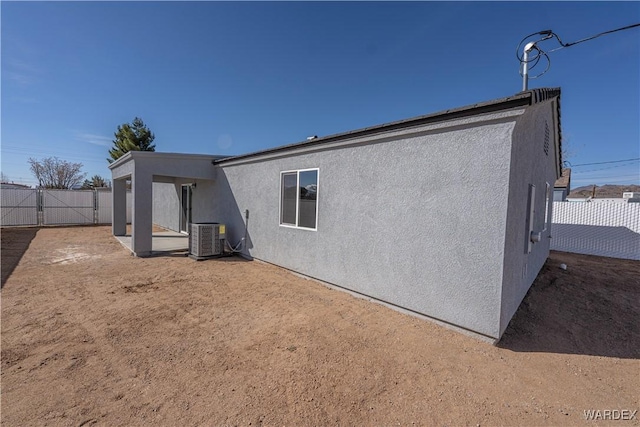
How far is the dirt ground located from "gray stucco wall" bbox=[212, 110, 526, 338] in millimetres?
413

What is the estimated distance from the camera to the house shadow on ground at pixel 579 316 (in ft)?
11.0

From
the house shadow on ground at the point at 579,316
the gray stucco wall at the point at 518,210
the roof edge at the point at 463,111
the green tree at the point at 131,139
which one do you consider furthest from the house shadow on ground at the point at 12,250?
the green tree at the point at 131,139

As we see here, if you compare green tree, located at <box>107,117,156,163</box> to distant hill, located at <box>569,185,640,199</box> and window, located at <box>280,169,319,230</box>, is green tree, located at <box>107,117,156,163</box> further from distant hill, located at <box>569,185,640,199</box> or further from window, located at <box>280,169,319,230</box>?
distant hill, located at <box>569,185,640,199</box>

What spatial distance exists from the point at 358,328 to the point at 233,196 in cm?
620

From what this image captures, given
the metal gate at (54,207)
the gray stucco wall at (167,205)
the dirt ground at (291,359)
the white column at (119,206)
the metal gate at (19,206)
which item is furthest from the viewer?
the metal gate at (54,207)

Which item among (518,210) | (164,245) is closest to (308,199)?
(518,210)

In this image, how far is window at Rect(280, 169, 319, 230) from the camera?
5.65 meters

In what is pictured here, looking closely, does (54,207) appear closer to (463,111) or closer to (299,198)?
(299,198)

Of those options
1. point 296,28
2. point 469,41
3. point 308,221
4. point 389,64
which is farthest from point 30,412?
point 389,64

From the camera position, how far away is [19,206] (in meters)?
14.7

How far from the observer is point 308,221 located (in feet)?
19.0

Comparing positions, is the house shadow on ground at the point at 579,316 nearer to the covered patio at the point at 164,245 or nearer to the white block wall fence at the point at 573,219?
the white block wall fence at the point at 573,219

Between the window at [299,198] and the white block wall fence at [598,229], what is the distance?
35.9ft

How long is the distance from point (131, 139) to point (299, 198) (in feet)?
82.7
